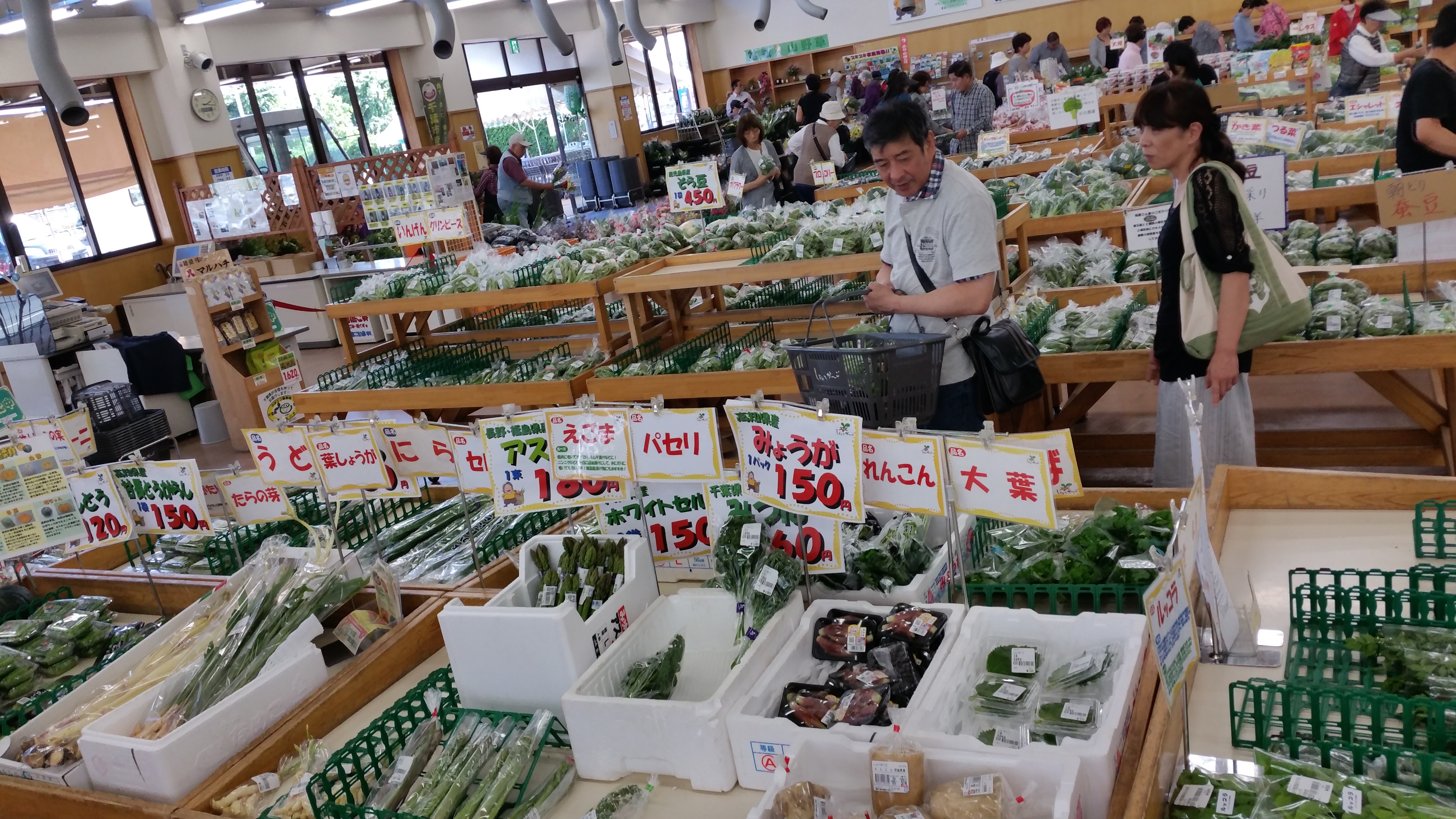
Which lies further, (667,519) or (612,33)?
(612,33)

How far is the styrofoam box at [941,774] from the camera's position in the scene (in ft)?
4.81

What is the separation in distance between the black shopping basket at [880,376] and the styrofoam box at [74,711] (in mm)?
1634

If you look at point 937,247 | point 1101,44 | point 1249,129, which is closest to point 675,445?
point 937,247

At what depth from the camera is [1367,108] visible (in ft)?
20.9

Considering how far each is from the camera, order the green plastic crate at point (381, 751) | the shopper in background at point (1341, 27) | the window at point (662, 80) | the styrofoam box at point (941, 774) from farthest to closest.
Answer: the window at point (662, 80) → the shopper in background at point (1341, 27) → the green plastic crate at point (381, 751) → the styrofoam box at point (941, 774)

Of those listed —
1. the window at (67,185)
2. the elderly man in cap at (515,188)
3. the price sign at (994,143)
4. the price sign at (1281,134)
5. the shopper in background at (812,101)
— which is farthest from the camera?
the elderly man in cap at (515,188)

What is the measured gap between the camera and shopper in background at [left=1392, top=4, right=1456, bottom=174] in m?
3.91

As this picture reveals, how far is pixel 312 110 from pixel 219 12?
7.23 ft

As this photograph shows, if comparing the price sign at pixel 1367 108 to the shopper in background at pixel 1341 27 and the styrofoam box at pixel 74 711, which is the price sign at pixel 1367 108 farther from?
the styrofoam box at pixel 74 711

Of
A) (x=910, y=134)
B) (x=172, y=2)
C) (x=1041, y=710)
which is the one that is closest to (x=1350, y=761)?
(x=1041, y=710)

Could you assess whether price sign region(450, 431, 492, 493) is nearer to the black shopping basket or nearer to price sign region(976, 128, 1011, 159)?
the black shopping basket

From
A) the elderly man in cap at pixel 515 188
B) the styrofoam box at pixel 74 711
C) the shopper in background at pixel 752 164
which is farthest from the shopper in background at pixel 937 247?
the elderly man in cap at pixel 515 188

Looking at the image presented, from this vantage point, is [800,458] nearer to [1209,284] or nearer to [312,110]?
[1209,284]

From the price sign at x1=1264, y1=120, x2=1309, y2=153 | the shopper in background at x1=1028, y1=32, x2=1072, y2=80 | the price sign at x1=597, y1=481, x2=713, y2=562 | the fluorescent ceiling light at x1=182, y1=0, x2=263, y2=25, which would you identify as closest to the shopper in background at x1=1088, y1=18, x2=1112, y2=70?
the shopper in background at x1=1028, y1=32, x2=1072, y2=80
